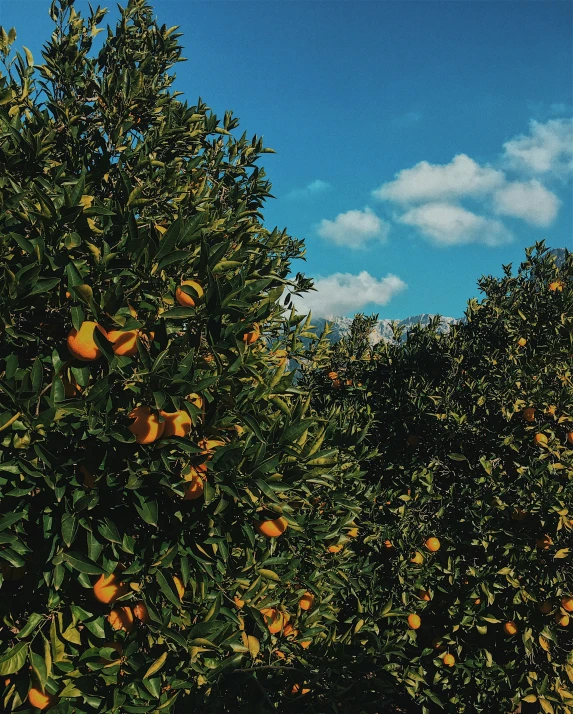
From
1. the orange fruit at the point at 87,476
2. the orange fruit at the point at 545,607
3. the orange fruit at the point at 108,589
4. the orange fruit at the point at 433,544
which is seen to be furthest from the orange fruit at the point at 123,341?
the orange fruit at the point at 545,607

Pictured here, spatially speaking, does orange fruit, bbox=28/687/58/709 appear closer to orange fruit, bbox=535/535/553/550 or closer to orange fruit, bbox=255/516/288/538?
orange fruit, bbox=255/516/288/538

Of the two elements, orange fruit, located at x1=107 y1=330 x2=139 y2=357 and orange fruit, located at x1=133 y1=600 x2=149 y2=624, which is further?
orange fruit, located at x1=133 y1=600 x2=149 y2=624

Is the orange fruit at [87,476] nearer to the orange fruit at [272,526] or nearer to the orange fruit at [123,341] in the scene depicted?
the orange fruit at [123,341]

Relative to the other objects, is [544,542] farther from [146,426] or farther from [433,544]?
[146,426]

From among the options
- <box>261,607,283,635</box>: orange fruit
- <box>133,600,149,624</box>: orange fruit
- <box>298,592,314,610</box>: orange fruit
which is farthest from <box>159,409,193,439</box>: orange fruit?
<box>298,592,314,610</box>: orange fruit

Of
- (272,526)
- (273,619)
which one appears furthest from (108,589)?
(273,619)

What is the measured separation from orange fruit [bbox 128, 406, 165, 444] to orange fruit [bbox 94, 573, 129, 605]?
0.64m

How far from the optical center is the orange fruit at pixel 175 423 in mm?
1830

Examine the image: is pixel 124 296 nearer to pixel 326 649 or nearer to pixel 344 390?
pixel 326 649

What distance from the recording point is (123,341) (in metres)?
1.81

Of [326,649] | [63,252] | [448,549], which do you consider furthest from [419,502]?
[63,252]

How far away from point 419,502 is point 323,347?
5.92 ft

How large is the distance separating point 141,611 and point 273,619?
925mm

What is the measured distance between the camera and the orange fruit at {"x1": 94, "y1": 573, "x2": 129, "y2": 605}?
1.96m
